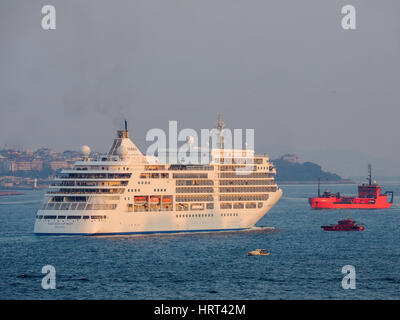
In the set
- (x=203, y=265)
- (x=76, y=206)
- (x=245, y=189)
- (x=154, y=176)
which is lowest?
(x=203, y=265)

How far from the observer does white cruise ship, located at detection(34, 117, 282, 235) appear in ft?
215

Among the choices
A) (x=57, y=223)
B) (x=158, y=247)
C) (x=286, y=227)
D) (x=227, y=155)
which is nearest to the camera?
(x=158, y=247)

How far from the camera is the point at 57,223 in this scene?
213 feet

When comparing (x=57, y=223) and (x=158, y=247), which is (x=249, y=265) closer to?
(x=158, y=247)

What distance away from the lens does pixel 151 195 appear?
69.3 metres

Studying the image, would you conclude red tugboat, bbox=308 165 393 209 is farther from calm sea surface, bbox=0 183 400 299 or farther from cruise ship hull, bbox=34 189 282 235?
cruise ship hull, bbox=34 189 282 235

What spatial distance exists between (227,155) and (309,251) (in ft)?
60.3

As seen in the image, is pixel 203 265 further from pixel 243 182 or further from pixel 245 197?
pixel 243 182

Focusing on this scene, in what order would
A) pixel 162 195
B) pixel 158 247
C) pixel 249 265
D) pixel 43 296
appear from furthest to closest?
pixel 162 195, pixel 158 247, pixel 249 265, pixel 43 296

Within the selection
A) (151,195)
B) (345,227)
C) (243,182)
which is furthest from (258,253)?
(345,227)

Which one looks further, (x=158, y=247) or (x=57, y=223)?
(x=57, y=223)

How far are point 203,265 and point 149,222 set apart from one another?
17627 mm
